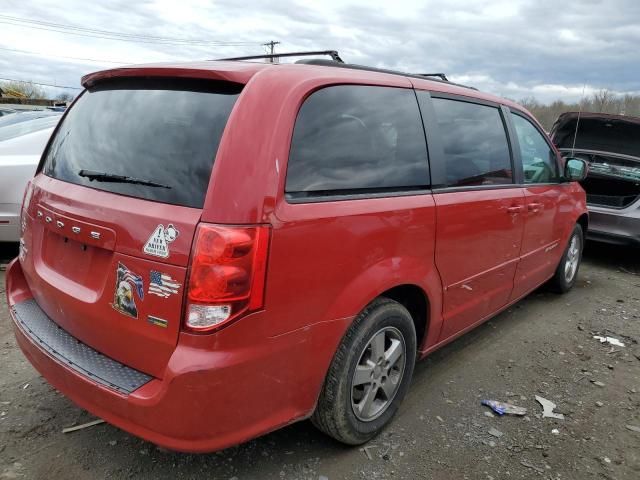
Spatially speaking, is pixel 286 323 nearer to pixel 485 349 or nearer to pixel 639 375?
pixel 485 349

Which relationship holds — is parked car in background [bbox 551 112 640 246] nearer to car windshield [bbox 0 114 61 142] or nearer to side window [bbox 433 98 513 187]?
side window [bbox 433 98 513 187]

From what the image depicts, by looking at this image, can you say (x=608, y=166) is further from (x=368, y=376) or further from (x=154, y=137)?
(x=154, y=137)

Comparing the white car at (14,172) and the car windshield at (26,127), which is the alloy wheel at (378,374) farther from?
the car windshield at (26,127)

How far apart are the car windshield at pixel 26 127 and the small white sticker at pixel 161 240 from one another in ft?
14.0

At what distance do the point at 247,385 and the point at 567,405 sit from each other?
7.20ft

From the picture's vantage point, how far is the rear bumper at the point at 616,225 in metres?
5.95

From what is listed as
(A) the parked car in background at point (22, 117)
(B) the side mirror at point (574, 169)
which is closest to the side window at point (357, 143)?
(B) the side mirror at point (574, 169)

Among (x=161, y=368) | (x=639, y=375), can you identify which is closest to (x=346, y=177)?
(x=161, y=368)

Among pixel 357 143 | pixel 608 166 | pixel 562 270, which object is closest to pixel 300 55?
pixel 357 143

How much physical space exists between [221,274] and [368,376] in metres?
1.07

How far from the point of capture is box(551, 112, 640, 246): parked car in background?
6051 millimetres

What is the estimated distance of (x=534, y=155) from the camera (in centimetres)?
402

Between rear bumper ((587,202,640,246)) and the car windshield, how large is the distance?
20.6ft

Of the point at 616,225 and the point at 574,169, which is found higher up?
the point at 574,169
